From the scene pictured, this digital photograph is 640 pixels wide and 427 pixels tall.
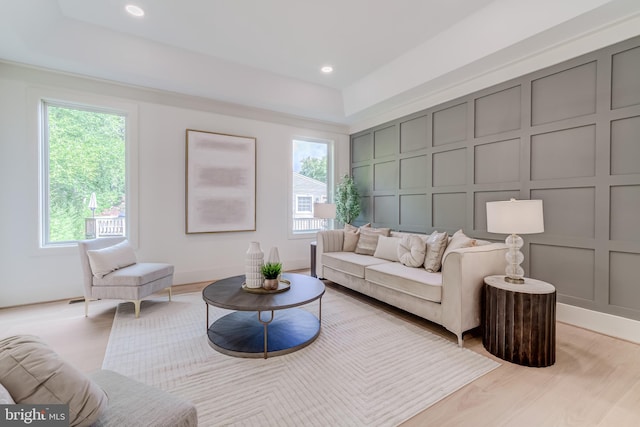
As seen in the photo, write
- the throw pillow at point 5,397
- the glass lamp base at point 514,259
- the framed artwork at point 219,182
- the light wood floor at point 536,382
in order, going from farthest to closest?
1. the framed artwork at point 219,182
2. the glass lamp base at point 514,259
3. the light wood floor at point 536,382
4. the throw pillow at point 5,397

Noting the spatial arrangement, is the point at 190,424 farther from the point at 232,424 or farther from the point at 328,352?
the point at 328,352

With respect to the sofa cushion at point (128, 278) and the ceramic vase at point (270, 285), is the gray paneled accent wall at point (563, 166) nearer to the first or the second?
the ceramic vase at point (270, 285)

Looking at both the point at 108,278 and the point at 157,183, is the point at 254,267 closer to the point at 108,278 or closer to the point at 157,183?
the point at 108,278

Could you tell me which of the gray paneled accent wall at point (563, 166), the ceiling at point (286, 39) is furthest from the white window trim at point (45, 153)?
the gray paneled accent wall at point (563, 166)

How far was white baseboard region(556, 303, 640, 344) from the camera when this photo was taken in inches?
100

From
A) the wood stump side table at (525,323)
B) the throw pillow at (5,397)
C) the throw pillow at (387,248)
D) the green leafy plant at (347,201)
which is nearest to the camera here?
the throw pillow at (5,397)

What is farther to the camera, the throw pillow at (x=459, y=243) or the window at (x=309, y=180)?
the window at (x=309, y=180)

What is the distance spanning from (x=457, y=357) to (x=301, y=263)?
3.52m

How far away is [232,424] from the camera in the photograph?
1.57 metres

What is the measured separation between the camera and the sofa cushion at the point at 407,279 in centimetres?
267

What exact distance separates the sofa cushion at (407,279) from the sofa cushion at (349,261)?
6.0 inches

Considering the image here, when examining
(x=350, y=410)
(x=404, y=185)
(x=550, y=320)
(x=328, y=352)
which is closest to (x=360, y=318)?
(x=328, y=352)

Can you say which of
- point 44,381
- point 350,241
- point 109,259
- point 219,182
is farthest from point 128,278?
point 350,241

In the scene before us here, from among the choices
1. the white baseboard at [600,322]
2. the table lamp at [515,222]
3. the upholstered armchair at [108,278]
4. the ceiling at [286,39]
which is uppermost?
the ceiling at [286,39]
